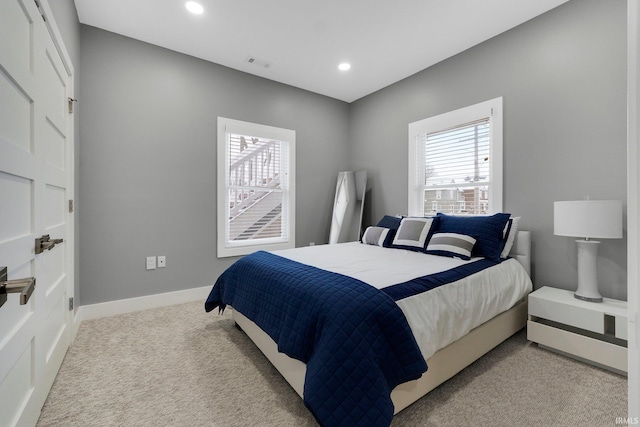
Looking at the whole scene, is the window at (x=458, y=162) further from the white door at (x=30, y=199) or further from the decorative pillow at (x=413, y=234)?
the white door at (x=30, y=199)

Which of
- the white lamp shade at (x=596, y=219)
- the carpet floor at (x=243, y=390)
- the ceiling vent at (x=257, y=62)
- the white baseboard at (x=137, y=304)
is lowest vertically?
the carpet floor at (x=243, y=390)

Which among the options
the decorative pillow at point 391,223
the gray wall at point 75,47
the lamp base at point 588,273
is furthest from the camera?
the decorative pillow at point 391,223

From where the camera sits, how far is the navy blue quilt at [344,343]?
1157 mm

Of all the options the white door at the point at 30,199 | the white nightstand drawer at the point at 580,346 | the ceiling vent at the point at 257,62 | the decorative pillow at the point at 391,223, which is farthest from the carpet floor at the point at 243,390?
the ceiling vent at the point at 257,62

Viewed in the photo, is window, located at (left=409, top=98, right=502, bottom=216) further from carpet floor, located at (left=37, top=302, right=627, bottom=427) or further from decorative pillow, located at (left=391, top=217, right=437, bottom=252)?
carpet floor, located at (left=37, top=302, right=627, bottom=427)

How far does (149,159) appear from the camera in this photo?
2951mm

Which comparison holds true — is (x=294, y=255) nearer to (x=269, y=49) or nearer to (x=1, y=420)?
(x=1, y=420)

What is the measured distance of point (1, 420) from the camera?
1.03 m

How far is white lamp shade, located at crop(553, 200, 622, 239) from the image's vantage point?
1919 millimetres

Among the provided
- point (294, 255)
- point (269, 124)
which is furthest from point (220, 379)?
point (269, 124)

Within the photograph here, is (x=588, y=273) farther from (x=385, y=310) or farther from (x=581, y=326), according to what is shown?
(x=385, y=310)

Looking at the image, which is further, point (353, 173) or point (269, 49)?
point (353, 173)

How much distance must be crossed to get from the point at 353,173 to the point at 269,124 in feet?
4.73

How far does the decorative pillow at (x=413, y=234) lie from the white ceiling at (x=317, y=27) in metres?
1.90
